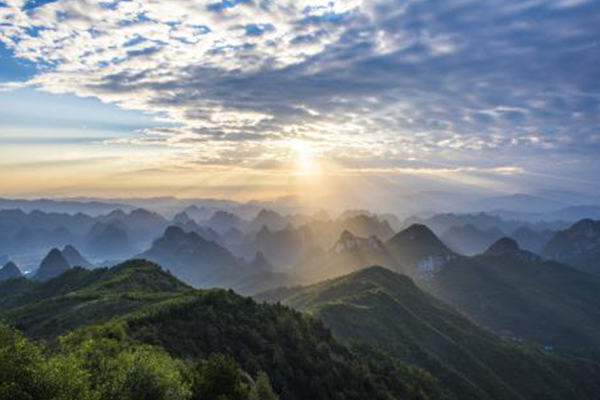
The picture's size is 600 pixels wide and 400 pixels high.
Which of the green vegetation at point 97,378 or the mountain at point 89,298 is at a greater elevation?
the green vegetation at point 97,378

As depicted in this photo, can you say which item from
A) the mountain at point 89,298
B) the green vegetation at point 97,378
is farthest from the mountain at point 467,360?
the green vegetation at point 97,378

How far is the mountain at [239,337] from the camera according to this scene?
Answer: 78062 millimetres

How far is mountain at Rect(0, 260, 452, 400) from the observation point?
7806cm

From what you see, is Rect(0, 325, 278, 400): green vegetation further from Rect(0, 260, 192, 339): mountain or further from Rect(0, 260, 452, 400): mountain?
Rect(0, 260, 192, 339): mountain

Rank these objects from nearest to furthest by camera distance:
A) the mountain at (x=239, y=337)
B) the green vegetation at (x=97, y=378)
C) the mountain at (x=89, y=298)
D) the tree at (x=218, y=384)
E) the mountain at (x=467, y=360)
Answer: the green vegetation at (x=97, y=378) < the tree at (x=218, y=384) < the mountain at (x=239, y=337) < the mountain at (x=89, y=298) < the mountain at (x=467, y=360)

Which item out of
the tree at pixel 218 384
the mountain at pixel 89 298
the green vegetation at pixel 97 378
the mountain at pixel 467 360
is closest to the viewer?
the green vegetation at pixel 97 378

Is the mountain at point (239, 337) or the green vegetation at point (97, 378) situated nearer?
the green vegetation at point (97, 378)

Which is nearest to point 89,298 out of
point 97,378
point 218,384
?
point 218,384

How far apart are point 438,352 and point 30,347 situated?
172 m

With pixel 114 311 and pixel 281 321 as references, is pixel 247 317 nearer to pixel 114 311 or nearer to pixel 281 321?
pixel 281 321

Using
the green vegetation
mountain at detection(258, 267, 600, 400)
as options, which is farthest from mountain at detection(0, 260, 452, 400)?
mountain at detection(258, 267, 600, 400)

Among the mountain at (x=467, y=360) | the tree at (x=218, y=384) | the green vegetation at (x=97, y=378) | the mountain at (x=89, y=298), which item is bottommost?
the mountain at (x=467, y=360)

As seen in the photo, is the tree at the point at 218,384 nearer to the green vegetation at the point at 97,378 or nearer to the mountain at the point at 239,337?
the green vegetation at the point at 97,378

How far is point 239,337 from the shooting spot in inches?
3533
